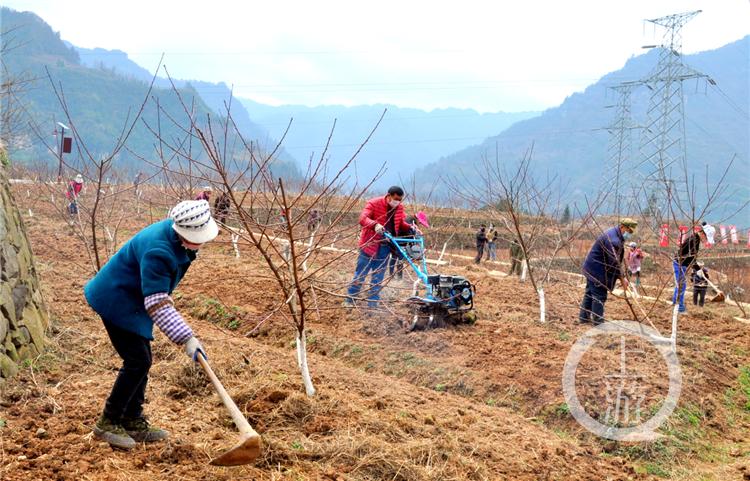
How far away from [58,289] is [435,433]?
4819 mm

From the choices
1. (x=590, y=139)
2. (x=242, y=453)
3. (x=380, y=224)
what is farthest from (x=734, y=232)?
(x=590, y=139)

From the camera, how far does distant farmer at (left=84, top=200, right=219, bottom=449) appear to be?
9.62 ft

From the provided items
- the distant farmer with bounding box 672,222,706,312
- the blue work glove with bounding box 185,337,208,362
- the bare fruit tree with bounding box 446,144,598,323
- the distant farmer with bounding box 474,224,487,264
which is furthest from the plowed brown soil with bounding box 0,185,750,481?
the distant farmer with bounding box 474,224,487,264

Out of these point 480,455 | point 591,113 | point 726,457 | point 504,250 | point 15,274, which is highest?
point 591,113

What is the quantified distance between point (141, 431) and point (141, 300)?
28.0 inches

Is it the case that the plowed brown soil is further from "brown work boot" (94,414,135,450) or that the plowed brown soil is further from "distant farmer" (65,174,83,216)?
"distant farmer" (65,174,83,216)

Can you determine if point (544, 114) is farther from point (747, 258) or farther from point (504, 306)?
point (504, 306)

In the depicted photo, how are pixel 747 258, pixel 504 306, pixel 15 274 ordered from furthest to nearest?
pixel 747 258 → pixel 504 306 → pixel 15 274

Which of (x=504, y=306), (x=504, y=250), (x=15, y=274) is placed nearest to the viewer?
(x=15, y=274)

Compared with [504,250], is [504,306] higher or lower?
higher

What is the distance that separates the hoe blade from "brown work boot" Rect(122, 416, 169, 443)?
1.76ft

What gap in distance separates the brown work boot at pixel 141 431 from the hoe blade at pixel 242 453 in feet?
1.76

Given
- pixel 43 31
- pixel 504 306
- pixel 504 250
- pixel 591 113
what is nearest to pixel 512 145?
pixel 591 113

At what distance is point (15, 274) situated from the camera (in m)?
4.36
